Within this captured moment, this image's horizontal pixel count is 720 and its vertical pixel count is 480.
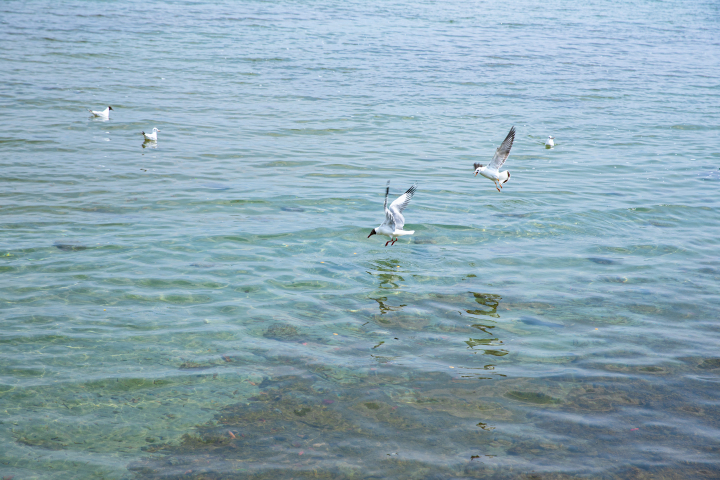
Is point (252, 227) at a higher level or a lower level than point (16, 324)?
higher

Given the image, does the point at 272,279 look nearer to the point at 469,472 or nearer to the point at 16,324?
the point at 16,324

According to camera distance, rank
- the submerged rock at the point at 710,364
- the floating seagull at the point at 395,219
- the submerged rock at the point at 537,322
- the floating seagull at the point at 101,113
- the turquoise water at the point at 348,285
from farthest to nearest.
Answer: the floating seagull at the point at 101,113 → the floating seagull at the point at 395,219 → the submerged rock at the point at 537,322 → the submerged rock at the point at 710,364 → the turquoise water at the point at 348,285

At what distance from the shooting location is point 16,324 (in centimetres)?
Result: 826

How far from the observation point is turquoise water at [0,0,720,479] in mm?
6465

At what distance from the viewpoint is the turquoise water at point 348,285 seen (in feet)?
21.2

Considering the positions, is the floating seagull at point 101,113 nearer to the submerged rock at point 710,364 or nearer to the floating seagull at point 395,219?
the floating seagull at point 395,219

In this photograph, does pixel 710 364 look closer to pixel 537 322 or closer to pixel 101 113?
pixel 537 322

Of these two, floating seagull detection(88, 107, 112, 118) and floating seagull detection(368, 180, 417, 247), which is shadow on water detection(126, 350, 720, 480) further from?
floating seagull detection(88, 107, 112, 118)

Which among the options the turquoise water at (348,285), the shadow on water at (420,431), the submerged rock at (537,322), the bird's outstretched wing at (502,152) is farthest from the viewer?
the bird's outstretched wing at (502,152)

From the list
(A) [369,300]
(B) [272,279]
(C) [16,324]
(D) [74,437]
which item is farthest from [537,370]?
(C) [16,324]

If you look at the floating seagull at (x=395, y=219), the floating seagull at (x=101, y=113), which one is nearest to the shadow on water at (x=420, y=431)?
the floating seagull at (x=395, y=219)

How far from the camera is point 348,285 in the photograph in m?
9.93

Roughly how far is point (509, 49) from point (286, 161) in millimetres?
22601

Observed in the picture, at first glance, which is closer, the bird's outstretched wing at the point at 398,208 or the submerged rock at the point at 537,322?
the submerged rock at the point at 537,322
